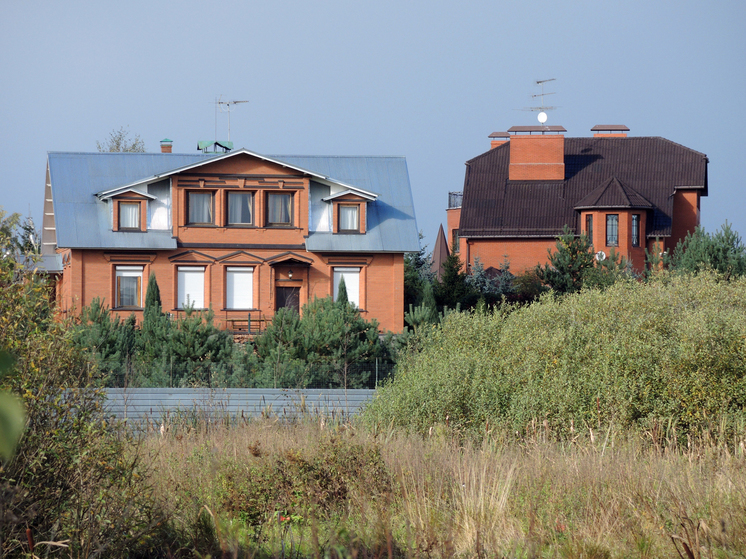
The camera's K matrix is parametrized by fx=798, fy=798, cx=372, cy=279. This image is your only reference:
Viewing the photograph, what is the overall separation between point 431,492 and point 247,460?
8.02 ft

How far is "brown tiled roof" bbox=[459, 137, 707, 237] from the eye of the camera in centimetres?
4491

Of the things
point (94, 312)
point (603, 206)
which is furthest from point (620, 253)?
point (94, 312)

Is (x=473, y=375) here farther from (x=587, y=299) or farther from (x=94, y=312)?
(x=94, y=312)

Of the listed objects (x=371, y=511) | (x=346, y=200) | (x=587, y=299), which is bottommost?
(x=371, y=511)

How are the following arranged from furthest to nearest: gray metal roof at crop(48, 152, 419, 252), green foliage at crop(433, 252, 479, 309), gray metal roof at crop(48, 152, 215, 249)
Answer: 1. green foliage at crop(433, 252, 479, 309)
2. gray metal roof at crop(48, 152, 419, 252)
3. gray metal roof at crop(48, 152, 215, 249)

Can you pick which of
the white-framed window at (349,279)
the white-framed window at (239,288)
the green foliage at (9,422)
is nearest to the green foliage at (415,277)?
the white-framed window at (349,279)

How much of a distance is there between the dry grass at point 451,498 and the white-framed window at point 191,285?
75.0 ft

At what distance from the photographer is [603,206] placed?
140ft

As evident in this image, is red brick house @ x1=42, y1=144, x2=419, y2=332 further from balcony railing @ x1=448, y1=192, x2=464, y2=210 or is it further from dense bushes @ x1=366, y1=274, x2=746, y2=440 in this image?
balcony railing @ x1=448, y1=192, x2=464, y2=210

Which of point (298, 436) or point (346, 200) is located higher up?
point (346, 200)

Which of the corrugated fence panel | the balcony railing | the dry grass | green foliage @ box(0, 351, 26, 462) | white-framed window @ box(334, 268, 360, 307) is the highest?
the balcony railing

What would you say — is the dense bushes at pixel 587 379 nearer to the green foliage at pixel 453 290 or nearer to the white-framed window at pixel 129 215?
the green foliage at pixel 453 290

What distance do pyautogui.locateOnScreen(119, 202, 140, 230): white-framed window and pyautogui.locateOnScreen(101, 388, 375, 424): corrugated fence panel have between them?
676 inches

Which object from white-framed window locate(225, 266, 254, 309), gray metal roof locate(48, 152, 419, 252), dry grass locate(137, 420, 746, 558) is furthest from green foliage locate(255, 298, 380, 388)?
dry grass locate(137, 420, 746, 558)
